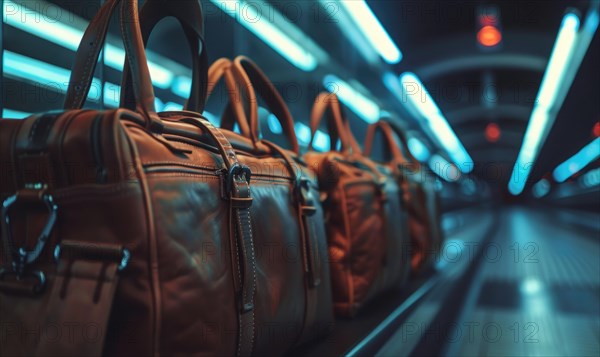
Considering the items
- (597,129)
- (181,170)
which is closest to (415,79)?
(597,129)

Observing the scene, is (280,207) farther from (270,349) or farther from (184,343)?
(184,343)

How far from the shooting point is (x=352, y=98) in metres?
4.18

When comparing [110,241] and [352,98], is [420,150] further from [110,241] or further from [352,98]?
[110,241]

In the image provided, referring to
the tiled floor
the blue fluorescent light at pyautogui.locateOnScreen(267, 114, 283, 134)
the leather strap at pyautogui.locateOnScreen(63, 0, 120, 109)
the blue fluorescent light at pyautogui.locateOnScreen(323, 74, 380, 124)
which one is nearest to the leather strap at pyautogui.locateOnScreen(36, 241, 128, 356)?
the leather strap at pyautogui.locateOnScreen(63, 0, 120, 109)

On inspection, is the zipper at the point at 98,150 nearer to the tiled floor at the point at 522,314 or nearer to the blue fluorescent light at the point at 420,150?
the tiled floor at the point at 522,314

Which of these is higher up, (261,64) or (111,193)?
(261,64)

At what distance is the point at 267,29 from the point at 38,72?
5.31ft

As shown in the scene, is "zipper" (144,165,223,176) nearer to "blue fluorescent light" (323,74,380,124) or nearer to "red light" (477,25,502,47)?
"blue fluorescent light" (323,74,380,124)

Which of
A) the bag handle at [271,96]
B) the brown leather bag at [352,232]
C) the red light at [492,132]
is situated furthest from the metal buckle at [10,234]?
the red light at [492,132]

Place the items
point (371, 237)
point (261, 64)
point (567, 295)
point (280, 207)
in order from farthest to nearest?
point (261, 64), point (567, 295), point (371, 237), point (280, 207)

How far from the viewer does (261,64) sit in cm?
269

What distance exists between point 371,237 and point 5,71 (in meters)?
1.10

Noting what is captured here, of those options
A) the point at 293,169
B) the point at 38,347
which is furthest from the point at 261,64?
the point at 38,347

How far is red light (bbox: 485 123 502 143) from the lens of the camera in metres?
12.0
